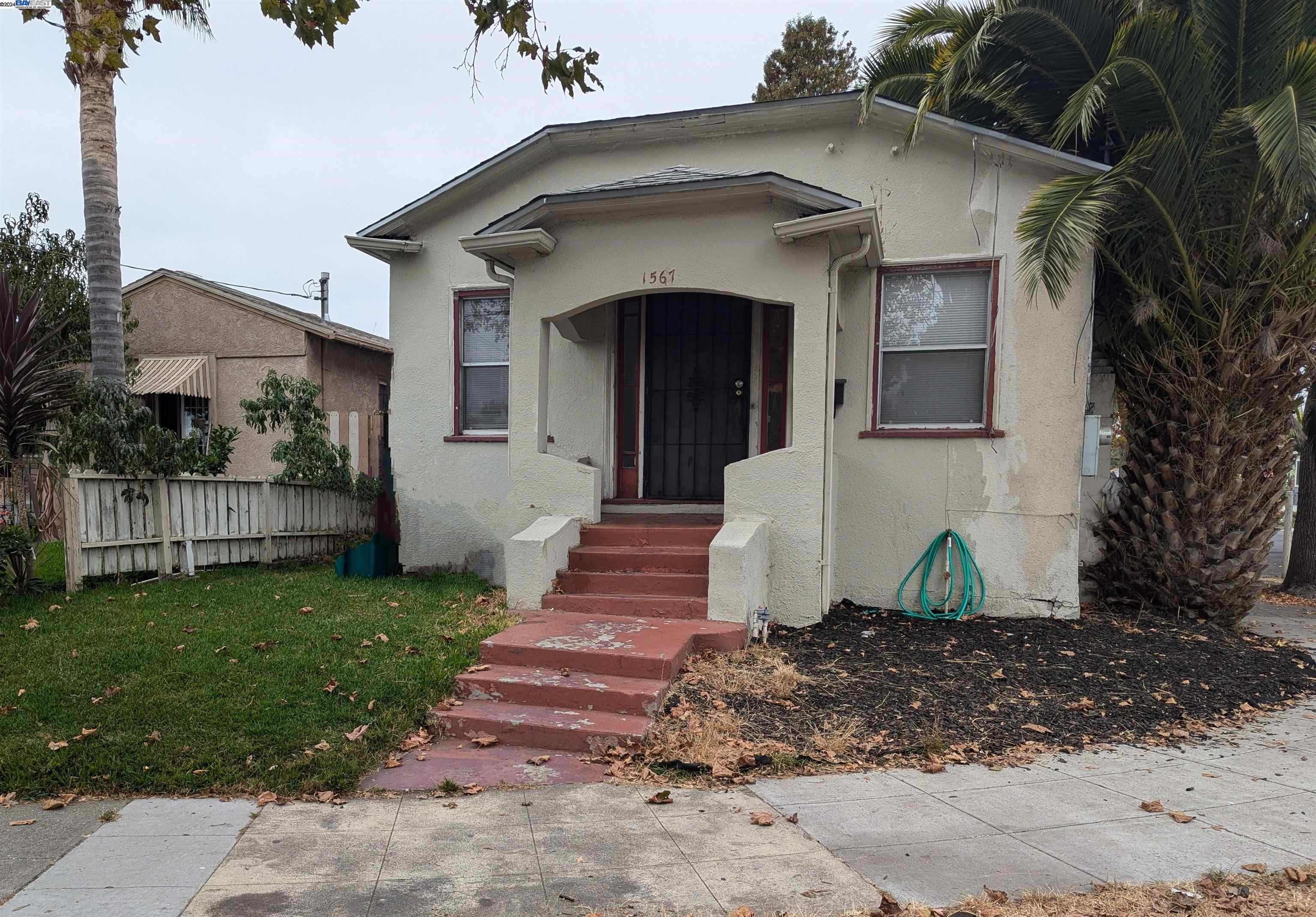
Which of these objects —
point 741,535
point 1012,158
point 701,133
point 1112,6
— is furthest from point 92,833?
point 1112,6

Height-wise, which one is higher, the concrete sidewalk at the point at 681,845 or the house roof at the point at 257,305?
the house roof at the point at 257,305

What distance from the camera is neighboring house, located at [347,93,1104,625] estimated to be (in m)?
6.66

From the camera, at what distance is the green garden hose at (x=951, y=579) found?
7438mm

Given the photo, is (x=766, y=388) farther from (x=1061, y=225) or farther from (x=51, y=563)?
(x=51, y=563)

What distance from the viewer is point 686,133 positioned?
27.4 ft

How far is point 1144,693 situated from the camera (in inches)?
213

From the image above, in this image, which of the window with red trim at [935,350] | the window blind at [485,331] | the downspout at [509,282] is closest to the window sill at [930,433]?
the window with red trim at [935,350]

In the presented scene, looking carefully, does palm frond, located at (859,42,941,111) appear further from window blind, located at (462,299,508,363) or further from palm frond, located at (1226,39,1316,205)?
window blind, located at (462,299,508,363)

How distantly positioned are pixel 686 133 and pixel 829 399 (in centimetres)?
360

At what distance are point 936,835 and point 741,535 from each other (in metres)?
3.10

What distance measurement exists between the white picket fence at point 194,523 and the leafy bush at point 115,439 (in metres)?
0.15

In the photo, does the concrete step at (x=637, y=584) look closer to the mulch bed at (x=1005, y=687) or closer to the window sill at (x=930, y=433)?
the mulch bed at (x=1005, y=687)

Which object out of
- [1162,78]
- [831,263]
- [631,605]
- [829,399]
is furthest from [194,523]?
[1162,78]

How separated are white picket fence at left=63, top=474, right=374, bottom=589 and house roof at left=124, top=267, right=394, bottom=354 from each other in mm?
4984
